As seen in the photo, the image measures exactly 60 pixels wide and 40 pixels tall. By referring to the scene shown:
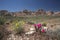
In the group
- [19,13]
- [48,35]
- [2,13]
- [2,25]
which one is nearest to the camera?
[48,35]

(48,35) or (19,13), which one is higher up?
(19,13)

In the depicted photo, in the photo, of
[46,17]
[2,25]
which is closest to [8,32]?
[2,25]

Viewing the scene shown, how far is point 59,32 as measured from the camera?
808 cm

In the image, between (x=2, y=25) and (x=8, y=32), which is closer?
(x=8, y=32)

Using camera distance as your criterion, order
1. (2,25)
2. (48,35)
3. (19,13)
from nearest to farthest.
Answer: (48,35)
(2,25)
(19,13)

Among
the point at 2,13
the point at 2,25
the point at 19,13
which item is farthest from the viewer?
the point at 2,13

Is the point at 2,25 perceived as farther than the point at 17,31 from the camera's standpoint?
Yes

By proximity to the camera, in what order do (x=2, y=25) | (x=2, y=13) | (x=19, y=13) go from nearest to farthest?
(x=2, y=25) < (x=19, y=13) < (x=2, y=13)

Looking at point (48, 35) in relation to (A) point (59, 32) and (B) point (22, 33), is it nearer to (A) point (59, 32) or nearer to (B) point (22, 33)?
(A) point (59, 32)

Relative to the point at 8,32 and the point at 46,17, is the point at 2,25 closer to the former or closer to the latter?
the point at 8,32

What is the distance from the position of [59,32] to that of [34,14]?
4.26 meters

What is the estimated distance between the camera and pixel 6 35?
323 inches

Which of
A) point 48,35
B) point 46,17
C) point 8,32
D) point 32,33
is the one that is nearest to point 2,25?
point 8,32

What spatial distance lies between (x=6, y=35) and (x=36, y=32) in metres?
1.55
